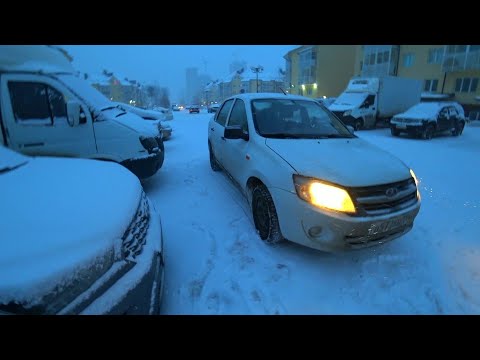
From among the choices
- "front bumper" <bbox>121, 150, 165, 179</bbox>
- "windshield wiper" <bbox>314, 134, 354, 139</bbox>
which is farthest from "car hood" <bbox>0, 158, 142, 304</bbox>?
"windshield wiper" <bbox>314, 134, 354, 139</bbox>

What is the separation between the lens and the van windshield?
Answer: 13.7 ft

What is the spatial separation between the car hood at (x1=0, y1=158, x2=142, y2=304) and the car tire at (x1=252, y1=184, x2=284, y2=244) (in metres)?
A: 1.32

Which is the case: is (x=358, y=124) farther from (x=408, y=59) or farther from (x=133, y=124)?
(x=408, y=59)

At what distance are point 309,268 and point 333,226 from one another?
0.63 m

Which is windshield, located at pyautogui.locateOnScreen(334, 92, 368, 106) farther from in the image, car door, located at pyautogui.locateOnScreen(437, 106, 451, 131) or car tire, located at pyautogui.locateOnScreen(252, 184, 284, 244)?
car tire, located at pyautogui.locateOnScreen(252, 184, 284, 244)

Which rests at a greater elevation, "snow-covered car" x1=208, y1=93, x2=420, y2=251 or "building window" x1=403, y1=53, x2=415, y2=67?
"building window" x1=403, y1=53, x2=415, y2=67

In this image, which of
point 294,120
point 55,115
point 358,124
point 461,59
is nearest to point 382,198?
point 294,120

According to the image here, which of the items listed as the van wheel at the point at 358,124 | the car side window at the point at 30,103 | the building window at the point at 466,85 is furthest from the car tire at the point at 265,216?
the building window at the point at 466,85

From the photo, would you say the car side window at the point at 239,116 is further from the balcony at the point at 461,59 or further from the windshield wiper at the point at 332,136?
the balcony at the point at 461,59

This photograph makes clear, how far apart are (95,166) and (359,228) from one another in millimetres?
2635

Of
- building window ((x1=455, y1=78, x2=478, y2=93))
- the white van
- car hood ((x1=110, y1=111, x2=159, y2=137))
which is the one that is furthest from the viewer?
building window ((x1=455, y1=78, x2=478, y2=93))
